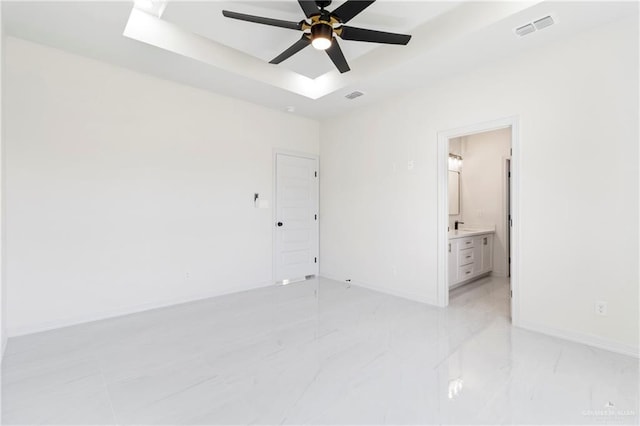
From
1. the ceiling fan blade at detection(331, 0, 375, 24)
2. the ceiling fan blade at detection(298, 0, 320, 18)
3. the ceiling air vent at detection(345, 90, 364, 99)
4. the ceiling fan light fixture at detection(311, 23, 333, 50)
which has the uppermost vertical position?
the ceiling air vent at detection(345, 90, 364, 99)

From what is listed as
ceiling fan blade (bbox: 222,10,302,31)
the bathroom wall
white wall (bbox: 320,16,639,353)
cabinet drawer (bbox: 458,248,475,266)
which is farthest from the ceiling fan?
the bathroom wall

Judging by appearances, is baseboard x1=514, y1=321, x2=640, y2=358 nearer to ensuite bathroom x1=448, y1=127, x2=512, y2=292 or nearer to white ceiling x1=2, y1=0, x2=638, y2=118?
ensuite bathroom x1=448, y1=127, x2=512, y2=292

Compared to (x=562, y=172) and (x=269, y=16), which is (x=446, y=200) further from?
(x=269, y=16)

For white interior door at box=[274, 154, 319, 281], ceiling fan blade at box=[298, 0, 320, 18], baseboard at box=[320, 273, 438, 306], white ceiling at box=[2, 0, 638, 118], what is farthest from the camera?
white interior door at box=[274, 154, 319, 281]

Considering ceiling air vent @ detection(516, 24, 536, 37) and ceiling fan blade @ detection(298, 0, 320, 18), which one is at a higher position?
ceiling air vent @ detection(516, 24, 536, 37)

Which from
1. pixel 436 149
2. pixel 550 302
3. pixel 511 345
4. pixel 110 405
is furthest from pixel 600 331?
pixel 110 405

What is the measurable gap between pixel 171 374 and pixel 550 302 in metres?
3.37

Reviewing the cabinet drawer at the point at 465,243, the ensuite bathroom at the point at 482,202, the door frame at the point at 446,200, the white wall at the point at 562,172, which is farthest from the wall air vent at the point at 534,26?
the cabinet drawer at the point at 465,243

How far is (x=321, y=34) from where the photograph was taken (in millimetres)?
2387

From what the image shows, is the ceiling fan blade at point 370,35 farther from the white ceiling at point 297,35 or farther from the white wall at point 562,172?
the white wall at point 562,172

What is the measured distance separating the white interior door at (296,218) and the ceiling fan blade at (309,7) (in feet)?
9.21

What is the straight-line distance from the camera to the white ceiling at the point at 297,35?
254 centimetres

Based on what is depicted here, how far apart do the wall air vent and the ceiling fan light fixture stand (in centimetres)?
166

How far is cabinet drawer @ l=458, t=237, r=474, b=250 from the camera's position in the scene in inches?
179
